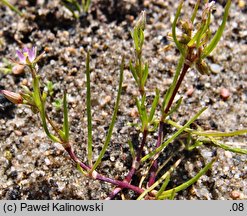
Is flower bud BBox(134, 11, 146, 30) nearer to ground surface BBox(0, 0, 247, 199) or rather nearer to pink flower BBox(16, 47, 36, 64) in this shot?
→ ground surface BBox(0, 0, 247, 199)

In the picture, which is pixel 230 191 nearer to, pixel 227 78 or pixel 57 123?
pixel 227 78

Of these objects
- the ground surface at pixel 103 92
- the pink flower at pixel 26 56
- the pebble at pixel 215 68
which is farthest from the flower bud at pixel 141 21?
the pebble at pixel 215 68

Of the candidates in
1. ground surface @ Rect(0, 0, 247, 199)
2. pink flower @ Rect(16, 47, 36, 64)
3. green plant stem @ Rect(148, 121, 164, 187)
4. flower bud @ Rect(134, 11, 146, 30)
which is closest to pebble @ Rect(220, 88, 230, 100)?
ground surface @ Rect(0, 0, 247, 199)

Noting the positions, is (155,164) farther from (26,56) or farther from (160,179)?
(26,56)

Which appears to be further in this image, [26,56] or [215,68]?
[215,68]

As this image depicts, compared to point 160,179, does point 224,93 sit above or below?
above

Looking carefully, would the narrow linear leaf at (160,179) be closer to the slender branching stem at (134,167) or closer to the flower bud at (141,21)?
the slender branching stem at (134,167)
